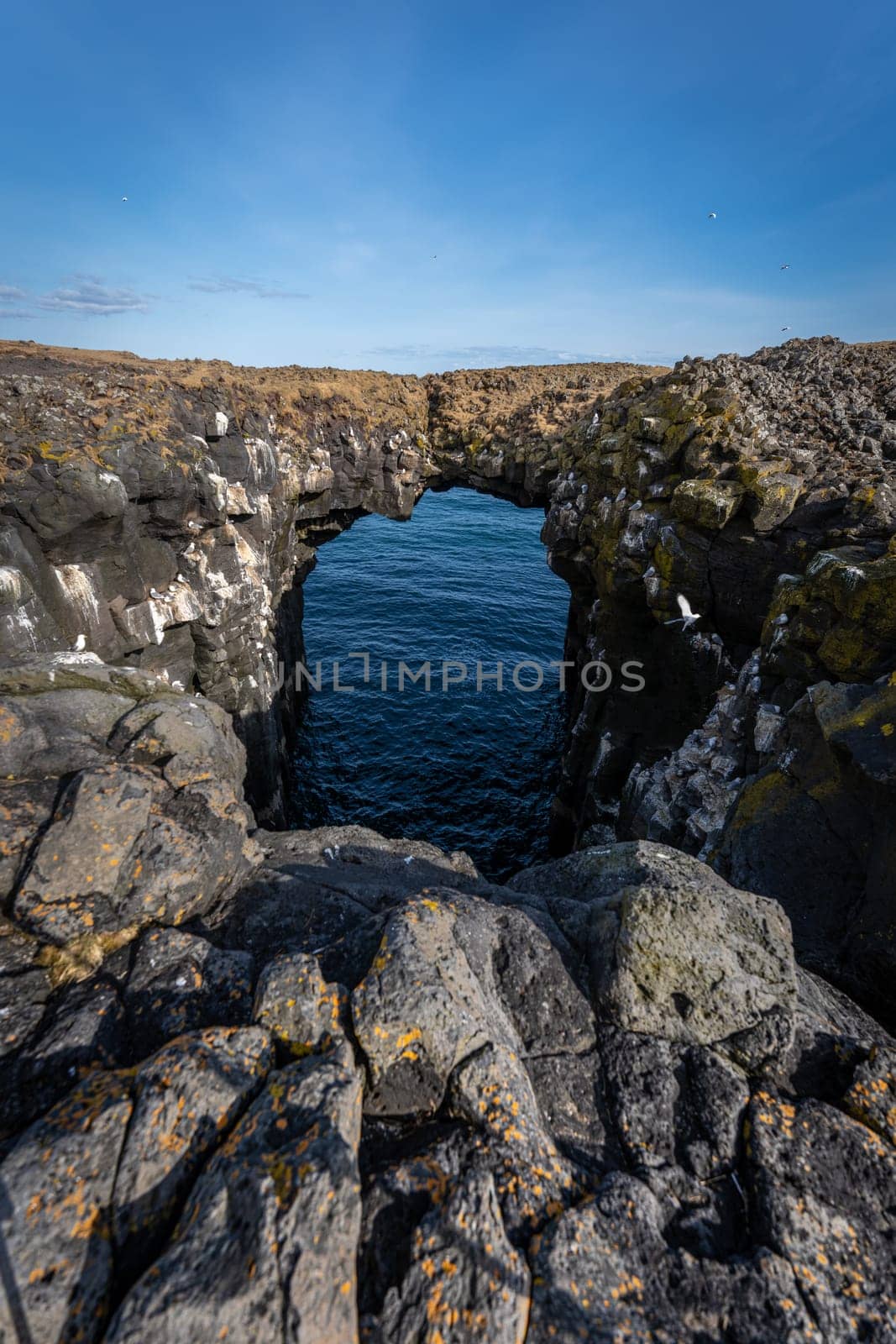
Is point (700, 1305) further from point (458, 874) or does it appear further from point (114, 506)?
point (114, 506)

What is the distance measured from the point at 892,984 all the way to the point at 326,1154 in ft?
31.4

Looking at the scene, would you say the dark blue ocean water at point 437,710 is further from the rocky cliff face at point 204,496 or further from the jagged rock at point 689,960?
the jagged rock at point 689,960

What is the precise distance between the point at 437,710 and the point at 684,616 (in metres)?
21.7

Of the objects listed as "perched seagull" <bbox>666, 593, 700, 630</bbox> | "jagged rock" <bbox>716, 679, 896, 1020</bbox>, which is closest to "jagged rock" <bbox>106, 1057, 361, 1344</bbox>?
"jagged rock" <bbox>716, 679, 896, 1020</bbox>

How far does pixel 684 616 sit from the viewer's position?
20.0m

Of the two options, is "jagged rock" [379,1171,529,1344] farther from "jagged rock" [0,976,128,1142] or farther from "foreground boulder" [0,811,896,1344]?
"jagged rock" [0,976,128,1142]

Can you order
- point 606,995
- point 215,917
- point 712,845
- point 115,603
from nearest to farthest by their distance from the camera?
point 606,995 → point 215,917 → point 712,845 → point 115,603

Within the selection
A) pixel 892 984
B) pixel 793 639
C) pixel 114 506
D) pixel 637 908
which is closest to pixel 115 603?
pixel 114 506

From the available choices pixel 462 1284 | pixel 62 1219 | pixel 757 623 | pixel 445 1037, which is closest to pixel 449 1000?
pixel 445 1037

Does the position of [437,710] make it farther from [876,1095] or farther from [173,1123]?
[173,1123]

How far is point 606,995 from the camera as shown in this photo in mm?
6734

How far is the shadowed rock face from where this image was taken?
3971mm

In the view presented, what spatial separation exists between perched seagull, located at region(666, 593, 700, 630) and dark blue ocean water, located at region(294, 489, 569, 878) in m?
14.2

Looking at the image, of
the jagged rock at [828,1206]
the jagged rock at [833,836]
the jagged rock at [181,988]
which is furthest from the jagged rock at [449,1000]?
the jagged rock at [833,836]
